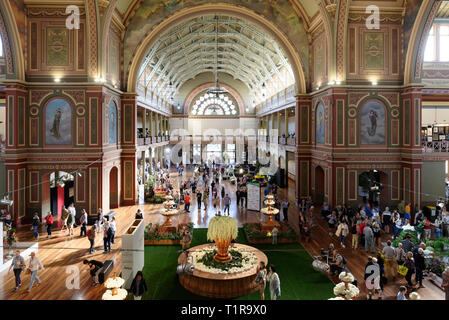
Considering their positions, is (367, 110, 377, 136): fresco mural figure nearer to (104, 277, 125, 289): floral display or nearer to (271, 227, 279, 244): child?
(271, 227, 279, 244): child

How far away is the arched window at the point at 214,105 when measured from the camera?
4219 centimetres

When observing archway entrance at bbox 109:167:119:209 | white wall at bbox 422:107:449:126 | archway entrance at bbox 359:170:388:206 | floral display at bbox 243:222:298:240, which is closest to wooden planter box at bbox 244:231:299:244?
floral display at bbox 243:222:298:240

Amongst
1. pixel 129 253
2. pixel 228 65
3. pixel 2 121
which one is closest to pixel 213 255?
pixel 129 253

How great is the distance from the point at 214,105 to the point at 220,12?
24.3 metres

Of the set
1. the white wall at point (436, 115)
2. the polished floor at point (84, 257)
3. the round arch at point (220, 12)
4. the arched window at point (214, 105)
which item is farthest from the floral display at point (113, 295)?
the arched window at point (214, 105)

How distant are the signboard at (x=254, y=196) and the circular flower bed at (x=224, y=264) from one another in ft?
25.2

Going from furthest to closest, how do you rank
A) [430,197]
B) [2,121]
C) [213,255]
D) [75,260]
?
1. [2,121]
2. [430,197]
3. [75,260]
4. [213,255]

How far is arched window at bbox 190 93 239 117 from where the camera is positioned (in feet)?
138

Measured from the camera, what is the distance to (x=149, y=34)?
58.4 ft

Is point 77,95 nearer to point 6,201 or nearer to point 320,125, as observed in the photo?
point 6,201

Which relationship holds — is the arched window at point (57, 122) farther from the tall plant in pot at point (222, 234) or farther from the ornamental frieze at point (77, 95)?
the tall plant in pot at point (222, 234)

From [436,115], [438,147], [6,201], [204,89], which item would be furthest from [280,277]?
[204,89]
